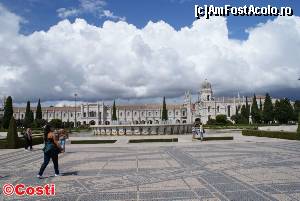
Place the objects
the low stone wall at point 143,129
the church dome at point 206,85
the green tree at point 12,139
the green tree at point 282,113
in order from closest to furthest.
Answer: the green tree at point 12,139, the low stone wall at point 143,129, the green tree at point 282,113, the church dome at point 206,85

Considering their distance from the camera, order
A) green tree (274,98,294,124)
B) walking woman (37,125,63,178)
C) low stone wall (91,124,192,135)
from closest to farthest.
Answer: walking woman (37,125,63,178) → low stone wall (91,124,192,135) → green tree (274,98,294,124)

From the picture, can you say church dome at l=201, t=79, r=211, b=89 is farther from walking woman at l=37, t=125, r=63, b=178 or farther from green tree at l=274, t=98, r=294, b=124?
walking woman at l=37, t=125, r=63, b=178

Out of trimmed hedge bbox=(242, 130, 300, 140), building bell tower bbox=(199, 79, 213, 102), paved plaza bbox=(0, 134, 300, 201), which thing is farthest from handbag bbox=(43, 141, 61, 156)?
building bell tower bbox=(199, 79, 213, 102)

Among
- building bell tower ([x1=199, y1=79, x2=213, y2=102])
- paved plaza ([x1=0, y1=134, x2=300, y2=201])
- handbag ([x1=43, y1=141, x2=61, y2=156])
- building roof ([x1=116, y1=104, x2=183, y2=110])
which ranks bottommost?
paved plaza ([x1=0, y1=134, x2=300, y2=201])

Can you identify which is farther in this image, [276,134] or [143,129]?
[143,129]

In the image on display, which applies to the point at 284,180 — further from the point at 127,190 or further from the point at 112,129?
the point at 112,129

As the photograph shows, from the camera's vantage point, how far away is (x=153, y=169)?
12344 mm

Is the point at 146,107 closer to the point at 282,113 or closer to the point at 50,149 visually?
the point at 282,113

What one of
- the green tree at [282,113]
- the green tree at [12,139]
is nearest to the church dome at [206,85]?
the green tree at [282,113]

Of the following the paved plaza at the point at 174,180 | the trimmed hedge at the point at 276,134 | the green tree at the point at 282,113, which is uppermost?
the green tree at the point at 282,113

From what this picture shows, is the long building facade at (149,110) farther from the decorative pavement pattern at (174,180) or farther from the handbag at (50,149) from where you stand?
the handbag at (50,149)

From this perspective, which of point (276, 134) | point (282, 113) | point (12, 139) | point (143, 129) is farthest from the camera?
point (282, 113)

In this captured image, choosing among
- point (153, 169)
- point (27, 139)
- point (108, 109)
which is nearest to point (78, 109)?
point (108, 109)

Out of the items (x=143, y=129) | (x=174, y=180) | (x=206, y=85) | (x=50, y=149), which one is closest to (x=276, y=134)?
(x=143, y=129)
